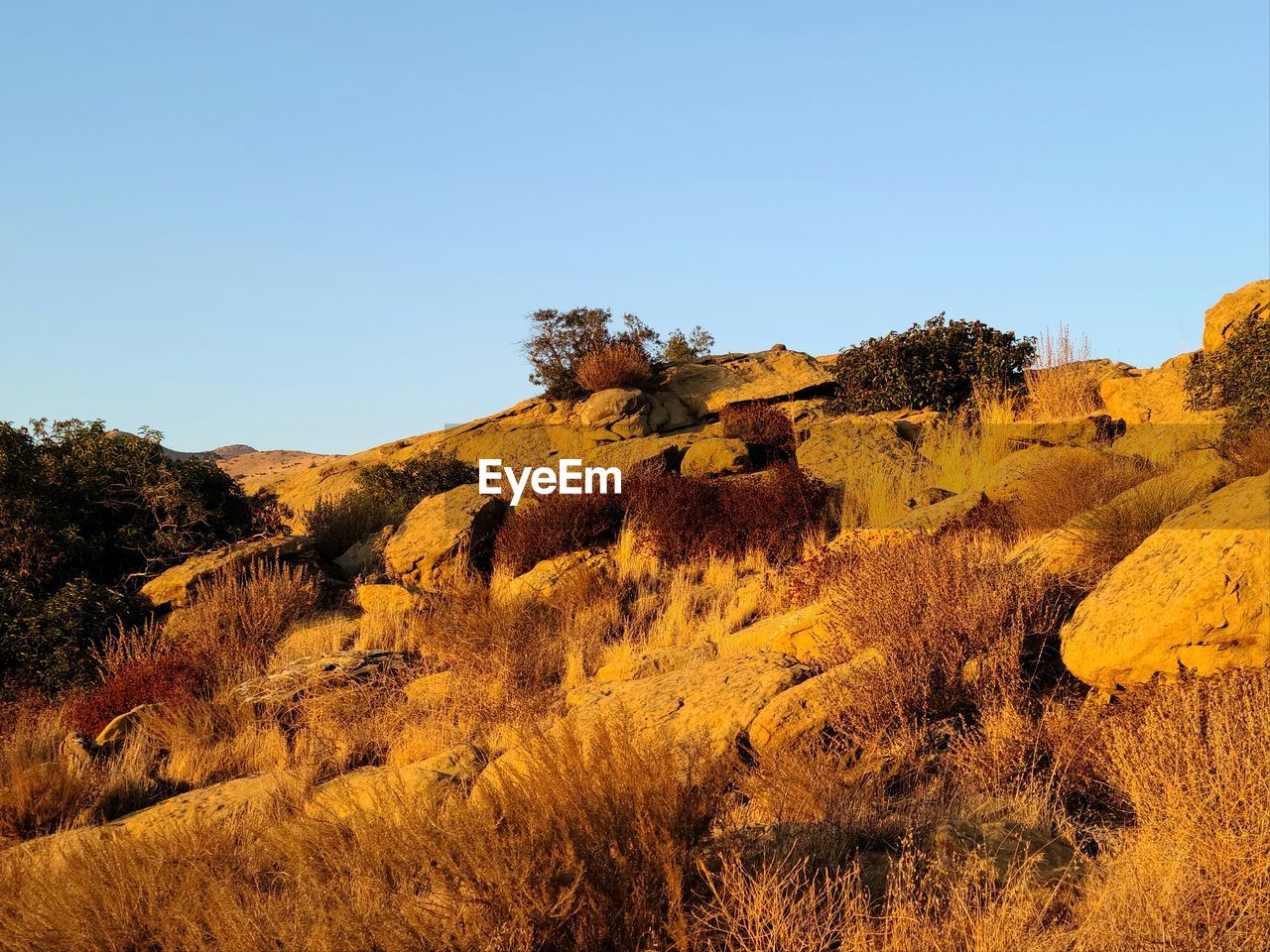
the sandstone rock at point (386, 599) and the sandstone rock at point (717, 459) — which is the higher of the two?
the sandstone rock at point (717, 459)

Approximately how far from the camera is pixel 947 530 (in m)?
8.67

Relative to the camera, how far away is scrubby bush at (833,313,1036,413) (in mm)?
15852

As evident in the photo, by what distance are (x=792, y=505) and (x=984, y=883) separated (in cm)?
729

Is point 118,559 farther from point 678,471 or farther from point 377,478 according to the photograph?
point 678,471

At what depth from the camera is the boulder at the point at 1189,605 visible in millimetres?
5375

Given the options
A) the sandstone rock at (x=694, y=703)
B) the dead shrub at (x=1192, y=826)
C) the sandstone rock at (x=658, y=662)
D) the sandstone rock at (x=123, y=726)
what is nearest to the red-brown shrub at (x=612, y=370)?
the sandstone rock at (x=658, y=662)

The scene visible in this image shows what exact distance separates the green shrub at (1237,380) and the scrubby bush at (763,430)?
543 cm

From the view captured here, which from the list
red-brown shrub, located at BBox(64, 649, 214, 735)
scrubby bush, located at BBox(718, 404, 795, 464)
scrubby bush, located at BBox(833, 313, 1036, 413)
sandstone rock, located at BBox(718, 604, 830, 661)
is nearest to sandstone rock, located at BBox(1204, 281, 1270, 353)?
scrubby bush, located at BBox(833, 313, 1036, 413)

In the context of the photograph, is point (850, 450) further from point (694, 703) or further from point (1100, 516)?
point (694, 703)

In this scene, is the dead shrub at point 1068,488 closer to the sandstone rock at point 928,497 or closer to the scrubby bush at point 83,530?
the sandstone rock at point 928,497

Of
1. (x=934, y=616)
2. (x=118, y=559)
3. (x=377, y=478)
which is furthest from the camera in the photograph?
(x=377, y=478)

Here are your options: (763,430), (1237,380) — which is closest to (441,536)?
(763,430)

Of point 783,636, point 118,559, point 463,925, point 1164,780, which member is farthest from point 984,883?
point 118,559

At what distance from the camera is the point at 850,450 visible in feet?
40.9
